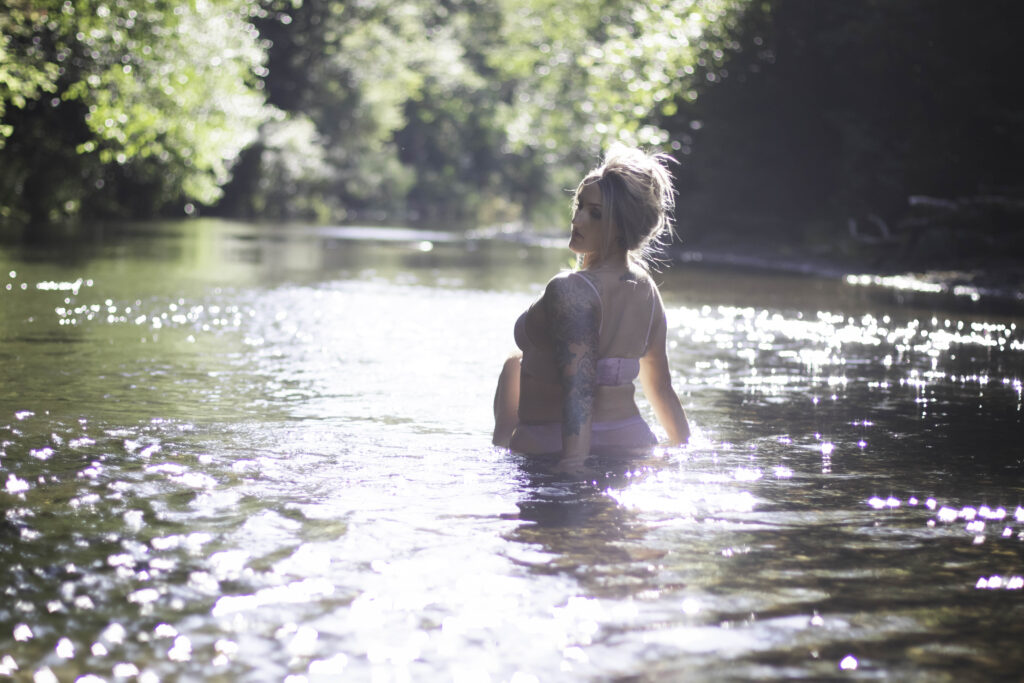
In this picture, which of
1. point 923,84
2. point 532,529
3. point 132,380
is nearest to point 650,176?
point 532,529

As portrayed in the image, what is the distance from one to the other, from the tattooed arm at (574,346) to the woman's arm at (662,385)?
0.47 m

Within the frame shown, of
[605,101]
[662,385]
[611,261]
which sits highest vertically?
[605,101]

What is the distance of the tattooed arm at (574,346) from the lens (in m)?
5.70

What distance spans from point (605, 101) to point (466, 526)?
1459 inches

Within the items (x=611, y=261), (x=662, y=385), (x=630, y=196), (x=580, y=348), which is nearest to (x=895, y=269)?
(x=662, y=385)

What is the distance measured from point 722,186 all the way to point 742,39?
5007 millimetres

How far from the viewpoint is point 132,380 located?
943 centimetres

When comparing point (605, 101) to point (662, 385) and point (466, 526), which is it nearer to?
point (662, 385)

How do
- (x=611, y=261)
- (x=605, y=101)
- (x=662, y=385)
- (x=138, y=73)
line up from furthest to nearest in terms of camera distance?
(x=605, y=101) < (x=138, y=73) < (x=662, y=385) < (x=611, y=261)

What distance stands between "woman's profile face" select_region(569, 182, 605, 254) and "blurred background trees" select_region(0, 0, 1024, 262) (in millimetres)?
17915

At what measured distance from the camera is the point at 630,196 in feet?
18.7

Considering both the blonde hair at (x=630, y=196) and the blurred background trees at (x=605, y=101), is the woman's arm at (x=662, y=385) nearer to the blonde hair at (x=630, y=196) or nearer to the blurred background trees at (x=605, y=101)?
the blonde hair at (x=630, y=196)

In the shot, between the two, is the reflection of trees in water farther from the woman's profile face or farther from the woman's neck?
the woman's profile face

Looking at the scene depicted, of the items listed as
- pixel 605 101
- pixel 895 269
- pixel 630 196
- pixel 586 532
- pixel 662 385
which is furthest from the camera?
pixel 605 101
